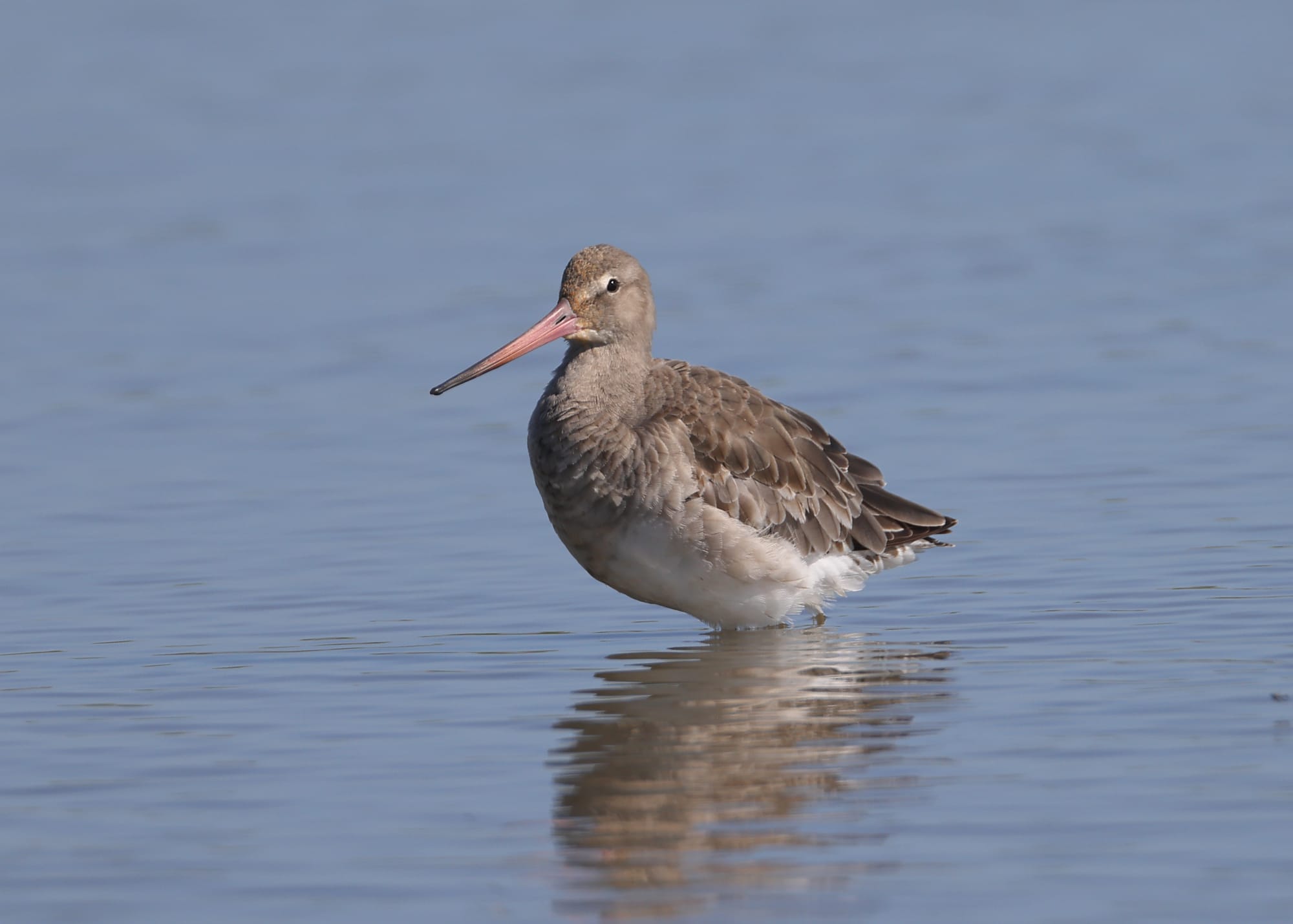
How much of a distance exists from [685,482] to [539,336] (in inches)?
44.8

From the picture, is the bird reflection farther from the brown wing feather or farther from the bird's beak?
the bird's beak

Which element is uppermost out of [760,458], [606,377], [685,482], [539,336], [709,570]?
[539,336]

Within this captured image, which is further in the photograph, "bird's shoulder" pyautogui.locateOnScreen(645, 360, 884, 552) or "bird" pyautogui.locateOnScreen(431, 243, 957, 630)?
"bird's shoulder" pyautogui.locateOnScreen(645, 360, 884, 552)

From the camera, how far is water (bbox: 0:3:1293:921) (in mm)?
7000

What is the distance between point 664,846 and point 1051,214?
1412 cm

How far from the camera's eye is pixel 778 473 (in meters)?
10.4

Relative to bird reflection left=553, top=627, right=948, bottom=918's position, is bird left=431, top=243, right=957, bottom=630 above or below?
above

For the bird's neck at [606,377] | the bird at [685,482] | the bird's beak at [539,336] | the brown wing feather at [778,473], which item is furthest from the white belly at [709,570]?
the bird's beak at [539,336]

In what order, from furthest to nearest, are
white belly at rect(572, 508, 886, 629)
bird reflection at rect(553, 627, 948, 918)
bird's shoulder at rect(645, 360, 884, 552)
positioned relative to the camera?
bird's shoulder at rect(645, 360, 884, 552)
white belly at rect(572, 508, 886, 629)
bird reflection at rect(553, 627, 948, 918)

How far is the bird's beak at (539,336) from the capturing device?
10367 mm

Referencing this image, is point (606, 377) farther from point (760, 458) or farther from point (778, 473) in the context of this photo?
point (778, 473)

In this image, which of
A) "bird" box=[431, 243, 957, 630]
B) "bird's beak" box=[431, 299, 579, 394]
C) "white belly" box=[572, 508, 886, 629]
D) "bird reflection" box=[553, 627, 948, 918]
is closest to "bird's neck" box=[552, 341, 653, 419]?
"bird" box=[431, 243, 957, 630]

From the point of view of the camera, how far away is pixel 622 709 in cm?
884

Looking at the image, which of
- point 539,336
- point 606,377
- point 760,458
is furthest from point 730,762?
point 539,336
